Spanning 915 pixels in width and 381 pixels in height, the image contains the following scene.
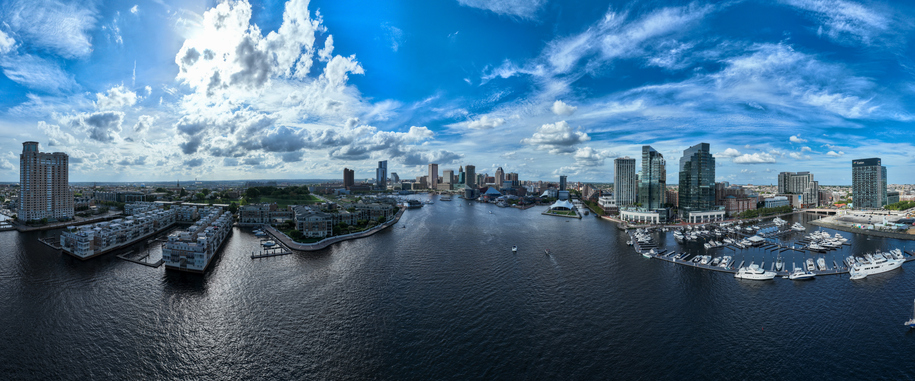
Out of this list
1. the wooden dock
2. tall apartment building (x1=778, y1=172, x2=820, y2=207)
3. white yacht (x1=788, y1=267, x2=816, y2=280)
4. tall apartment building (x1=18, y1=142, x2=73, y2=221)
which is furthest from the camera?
tall apartment building (x1=778, y1=172, x2=820, y2=207)

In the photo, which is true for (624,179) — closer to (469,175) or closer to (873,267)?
(873,267)

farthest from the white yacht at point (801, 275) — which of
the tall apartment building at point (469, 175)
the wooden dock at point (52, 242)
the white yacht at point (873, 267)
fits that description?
the tall apartment building at point (469, 175)

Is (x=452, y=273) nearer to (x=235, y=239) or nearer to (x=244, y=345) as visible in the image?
(x=244, y=345)

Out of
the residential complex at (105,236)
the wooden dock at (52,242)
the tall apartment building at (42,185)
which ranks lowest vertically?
the wooden dock at (52,242)

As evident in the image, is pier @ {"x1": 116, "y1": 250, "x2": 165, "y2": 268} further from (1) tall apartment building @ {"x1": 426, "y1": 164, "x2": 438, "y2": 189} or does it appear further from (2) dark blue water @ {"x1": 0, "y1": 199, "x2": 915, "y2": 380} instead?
Answer: (1) tall apartment building @ {"x1": 426, "y1": 164, "x2": 438, "y2": 189}

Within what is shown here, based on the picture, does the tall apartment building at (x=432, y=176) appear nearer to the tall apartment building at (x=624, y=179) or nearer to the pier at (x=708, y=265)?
the tall apartment building at (x=624, y=179)

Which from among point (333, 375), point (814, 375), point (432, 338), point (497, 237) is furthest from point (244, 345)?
point (497, 237)

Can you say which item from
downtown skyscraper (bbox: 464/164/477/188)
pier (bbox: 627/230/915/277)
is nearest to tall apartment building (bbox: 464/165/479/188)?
downtown skyscraper (bbox: 464/164/477/188)
